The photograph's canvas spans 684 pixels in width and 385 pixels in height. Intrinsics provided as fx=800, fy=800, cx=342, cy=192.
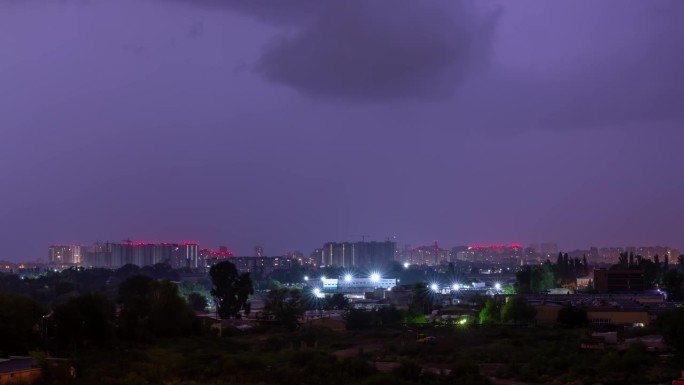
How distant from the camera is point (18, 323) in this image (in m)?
27.4

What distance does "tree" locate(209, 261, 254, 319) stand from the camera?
4772cm

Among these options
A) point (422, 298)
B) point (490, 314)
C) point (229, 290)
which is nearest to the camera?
point (490, 314)

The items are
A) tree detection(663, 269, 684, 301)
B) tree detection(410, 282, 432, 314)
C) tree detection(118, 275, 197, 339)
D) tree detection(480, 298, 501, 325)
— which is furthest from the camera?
tree detection(663, 269, 684, 301)

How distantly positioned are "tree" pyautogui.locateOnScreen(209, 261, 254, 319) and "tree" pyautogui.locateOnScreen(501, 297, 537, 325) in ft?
52.8

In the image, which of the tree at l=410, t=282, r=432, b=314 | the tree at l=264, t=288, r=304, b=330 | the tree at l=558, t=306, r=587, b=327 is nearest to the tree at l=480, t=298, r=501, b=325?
the tree at l=558, t=306, r=587, b=327

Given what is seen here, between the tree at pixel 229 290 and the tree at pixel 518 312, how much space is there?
16082 mm

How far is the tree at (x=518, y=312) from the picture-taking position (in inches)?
1567

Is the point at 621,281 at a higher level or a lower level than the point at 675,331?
lower

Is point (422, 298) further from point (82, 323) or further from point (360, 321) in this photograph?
point (82, 323)

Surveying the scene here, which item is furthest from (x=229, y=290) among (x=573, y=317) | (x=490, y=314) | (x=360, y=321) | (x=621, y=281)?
(x=621, y=281)

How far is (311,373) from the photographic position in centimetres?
2402

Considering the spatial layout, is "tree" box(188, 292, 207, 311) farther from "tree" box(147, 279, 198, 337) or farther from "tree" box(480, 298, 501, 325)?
"tree" box(480, 298, 501, 325)

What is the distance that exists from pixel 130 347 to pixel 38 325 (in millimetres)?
3502

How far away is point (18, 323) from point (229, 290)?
21.2 m
